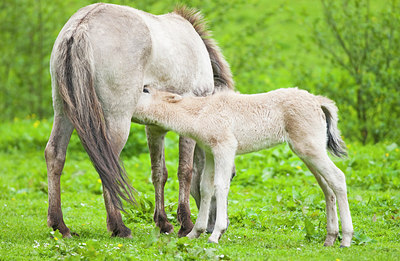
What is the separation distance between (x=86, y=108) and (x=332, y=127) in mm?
2597

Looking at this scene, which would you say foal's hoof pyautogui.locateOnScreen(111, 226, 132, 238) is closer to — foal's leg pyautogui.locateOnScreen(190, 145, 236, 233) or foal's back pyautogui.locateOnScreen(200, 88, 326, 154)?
foal's leg pyautogui.locateOnScreen(190, 145, 236, 233)

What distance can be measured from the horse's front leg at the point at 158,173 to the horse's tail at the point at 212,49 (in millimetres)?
1209

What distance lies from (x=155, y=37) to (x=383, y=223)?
3.52m

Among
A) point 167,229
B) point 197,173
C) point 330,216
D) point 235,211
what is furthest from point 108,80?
point 235,211

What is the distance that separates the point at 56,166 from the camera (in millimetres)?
6137

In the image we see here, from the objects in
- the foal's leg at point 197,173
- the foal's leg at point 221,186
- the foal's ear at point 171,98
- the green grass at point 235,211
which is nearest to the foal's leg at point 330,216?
the green grass at point 235,211

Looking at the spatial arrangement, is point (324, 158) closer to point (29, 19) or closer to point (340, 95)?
point (340, 95)

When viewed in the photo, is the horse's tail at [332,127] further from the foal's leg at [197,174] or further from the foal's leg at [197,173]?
the foal's leg at [197,174]

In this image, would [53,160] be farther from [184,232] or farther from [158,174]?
[184,232]

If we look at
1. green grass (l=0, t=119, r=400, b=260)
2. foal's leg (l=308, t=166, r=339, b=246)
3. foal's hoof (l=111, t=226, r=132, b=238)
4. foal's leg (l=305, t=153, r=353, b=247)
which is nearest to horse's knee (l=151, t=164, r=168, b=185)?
green grass (l=0, t=119, r=400, b=260)

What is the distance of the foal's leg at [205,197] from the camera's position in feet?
19.9

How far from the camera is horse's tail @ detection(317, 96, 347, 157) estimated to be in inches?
237

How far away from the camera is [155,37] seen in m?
6.29

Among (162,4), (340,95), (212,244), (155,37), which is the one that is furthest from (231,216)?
(162,4)
